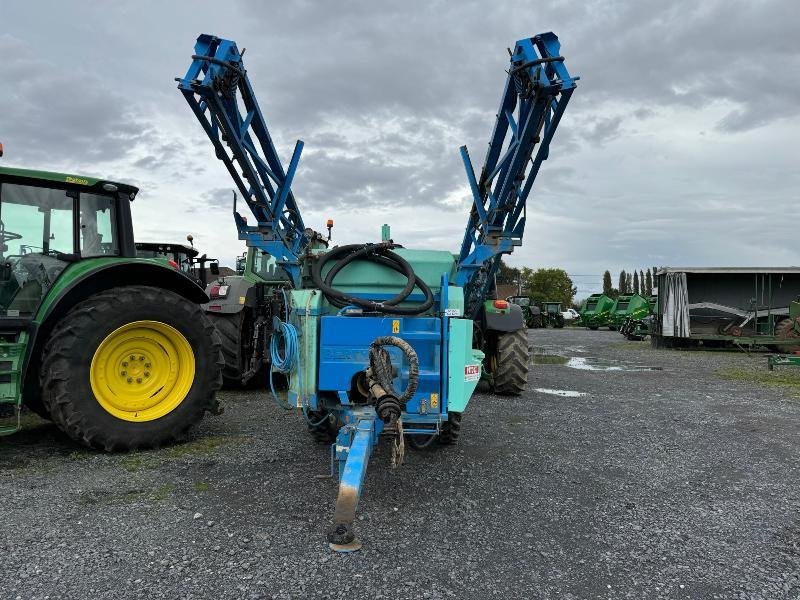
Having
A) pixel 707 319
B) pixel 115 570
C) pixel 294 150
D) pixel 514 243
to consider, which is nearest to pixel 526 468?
pixel 115 570

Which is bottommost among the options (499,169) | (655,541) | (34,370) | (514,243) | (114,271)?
(655,541)

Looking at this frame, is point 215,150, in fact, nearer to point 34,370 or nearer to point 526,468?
point 34,370

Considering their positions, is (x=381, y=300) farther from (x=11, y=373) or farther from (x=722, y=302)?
(x=722, y=302)

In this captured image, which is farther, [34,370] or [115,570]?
[34,370]

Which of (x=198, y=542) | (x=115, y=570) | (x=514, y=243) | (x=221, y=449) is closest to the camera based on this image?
(x=115, y=570)

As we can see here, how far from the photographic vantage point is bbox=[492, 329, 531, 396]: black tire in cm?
780

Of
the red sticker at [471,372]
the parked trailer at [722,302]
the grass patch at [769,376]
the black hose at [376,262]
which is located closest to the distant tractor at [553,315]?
the parked trailer at [722,302]

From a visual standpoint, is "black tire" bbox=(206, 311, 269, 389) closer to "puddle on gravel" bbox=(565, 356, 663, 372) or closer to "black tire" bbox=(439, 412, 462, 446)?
"black tire" bbox=(439, 412, 462, 446)

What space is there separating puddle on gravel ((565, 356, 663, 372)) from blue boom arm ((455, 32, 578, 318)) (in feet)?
15.6

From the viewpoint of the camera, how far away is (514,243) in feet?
23.8

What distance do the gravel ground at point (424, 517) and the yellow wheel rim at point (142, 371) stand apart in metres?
0.41

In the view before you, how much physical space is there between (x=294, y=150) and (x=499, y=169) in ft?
9.15

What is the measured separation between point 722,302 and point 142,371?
17.7 m

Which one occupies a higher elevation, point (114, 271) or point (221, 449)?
point (114, 271)
